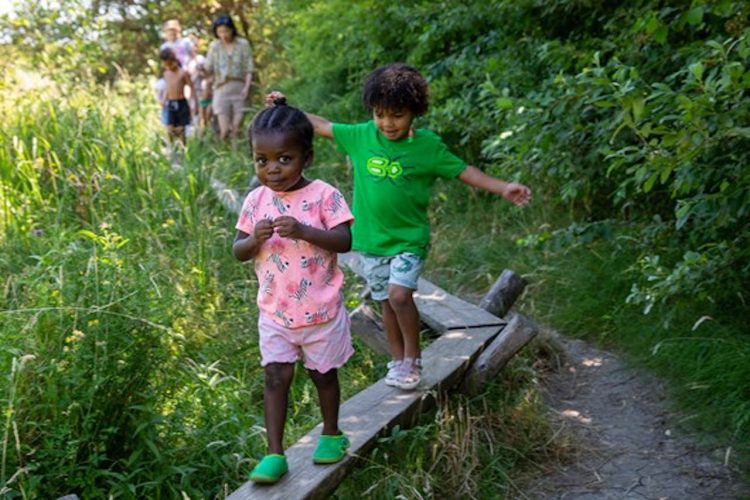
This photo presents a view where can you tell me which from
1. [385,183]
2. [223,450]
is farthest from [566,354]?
[223,450]

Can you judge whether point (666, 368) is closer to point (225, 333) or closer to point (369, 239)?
point (369, 239)

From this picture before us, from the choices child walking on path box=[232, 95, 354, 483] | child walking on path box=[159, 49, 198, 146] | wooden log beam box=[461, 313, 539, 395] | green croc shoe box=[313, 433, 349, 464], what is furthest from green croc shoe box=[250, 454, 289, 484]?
child walking on path box=[159, 49, 198, 146]

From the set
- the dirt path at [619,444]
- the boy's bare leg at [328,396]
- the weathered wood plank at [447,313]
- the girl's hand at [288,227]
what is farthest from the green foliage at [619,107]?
the boy's bare leg at [328,396]

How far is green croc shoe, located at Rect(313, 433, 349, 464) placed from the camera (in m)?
3.58

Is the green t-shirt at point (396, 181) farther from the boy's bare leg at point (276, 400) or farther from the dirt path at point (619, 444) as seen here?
the dirt path at point (619, 444)

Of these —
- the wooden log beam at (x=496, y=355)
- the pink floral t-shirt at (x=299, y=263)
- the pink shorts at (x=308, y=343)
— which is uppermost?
the pink floral t-shirt at (x=299, y=263)

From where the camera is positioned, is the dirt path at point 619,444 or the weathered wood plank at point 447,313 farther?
the weathered wood plank at point 447,313

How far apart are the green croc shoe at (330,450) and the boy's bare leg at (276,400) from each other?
16cm

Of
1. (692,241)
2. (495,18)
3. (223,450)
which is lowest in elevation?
(223,450)

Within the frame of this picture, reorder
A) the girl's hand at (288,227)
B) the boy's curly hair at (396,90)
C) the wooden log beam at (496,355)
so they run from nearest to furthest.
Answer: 1. the girl's hand at (288,227)
2. the boy's curly hair at (396,90)
3. the wooden log beam at (496,355)

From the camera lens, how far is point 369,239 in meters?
4.42

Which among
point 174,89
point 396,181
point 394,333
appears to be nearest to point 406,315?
point 394,333

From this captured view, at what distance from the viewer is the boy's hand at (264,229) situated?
3.33 metres

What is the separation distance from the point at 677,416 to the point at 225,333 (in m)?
2.51
